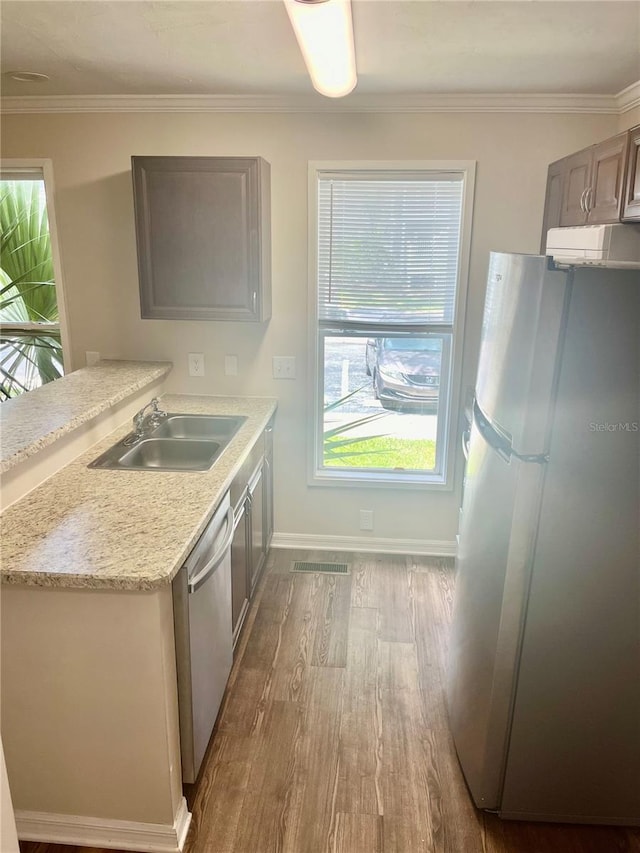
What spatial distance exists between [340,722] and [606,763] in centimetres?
93

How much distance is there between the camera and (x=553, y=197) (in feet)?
9.41

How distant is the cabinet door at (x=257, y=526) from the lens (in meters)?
2.83

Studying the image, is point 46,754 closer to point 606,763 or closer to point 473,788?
point 473,788

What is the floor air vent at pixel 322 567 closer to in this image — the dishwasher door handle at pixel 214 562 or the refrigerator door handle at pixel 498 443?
the dishwasher door handle at pixel 214 562

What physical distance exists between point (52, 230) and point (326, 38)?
6.59ft

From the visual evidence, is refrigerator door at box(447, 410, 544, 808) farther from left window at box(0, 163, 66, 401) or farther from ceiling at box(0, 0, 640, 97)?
left window at box(0, 163, 66, 401)

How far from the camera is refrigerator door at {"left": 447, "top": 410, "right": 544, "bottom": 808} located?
1.72 meters

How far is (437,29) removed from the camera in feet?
6.51

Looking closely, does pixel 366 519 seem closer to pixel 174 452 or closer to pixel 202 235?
pixel 174 452

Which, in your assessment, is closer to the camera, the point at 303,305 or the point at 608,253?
the point at 608,253

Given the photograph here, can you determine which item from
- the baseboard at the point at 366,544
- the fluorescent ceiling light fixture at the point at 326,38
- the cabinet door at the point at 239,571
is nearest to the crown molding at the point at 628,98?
the fluorescent ceiling light fixture at the point at 326,38

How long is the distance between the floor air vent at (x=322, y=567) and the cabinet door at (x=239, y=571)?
26.2 inches

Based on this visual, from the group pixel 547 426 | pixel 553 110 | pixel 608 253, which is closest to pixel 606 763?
pixel 547 426

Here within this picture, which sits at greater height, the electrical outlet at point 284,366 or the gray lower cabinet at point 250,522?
the electrical outlet at point 284,366
